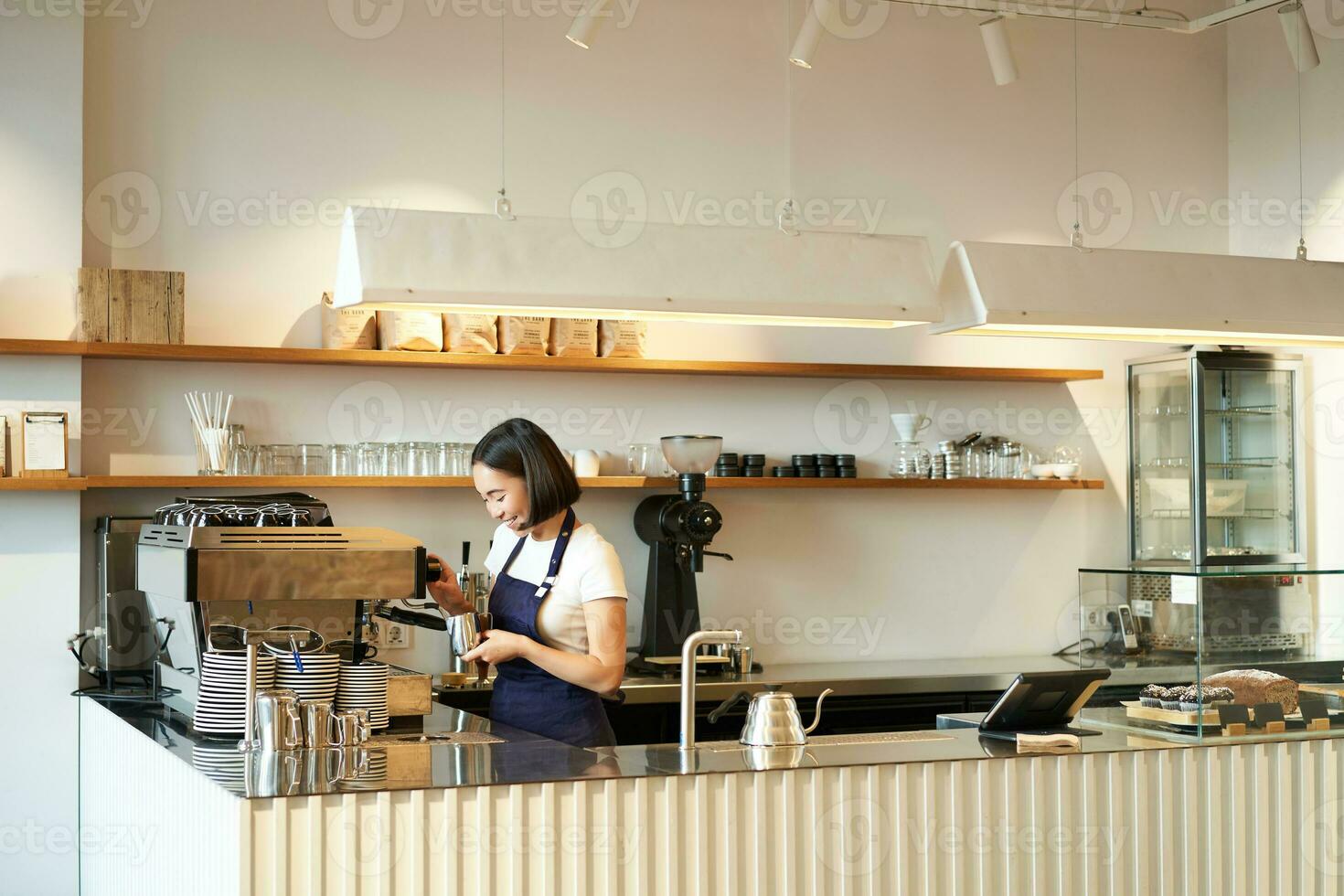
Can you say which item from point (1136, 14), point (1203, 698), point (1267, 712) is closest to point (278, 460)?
point (1203, 698)

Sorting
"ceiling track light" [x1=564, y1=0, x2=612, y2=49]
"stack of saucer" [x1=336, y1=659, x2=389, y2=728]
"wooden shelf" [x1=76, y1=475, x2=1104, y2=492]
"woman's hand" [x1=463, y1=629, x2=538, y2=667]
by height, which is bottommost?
"stack of saucer" [x1=336, y1=659, x2=389, y2=728]

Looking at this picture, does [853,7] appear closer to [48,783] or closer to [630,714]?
[630,714]

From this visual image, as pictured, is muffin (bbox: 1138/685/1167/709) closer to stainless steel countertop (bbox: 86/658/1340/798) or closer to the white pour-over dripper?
stainless steel countertop (bbox: 86/658/1340/798)

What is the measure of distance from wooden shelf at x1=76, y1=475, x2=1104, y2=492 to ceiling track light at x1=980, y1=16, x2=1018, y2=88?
1.52 metres

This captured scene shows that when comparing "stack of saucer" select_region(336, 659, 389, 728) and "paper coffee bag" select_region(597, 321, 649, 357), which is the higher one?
"paper coffee bag" select_region(597, 321, 649, 357)

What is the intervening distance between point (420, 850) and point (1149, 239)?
460 cm

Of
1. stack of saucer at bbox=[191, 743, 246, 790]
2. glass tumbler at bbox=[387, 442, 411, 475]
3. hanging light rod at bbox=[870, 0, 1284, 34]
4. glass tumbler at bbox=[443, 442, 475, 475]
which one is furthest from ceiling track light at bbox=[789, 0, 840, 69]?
stack of saucer at bbox=[191, 743, 246, 790]

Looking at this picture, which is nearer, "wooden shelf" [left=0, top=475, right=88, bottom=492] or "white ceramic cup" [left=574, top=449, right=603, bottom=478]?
"wooden shelf" [left=0, top=475, right=88, bottom=492]

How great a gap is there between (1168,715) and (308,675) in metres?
1.95

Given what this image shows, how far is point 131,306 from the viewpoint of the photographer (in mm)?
4391

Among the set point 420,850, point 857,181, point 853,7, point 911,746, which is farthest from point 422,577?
point 853,7

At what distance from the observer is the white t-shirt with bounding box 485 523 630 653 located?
11.0 ft

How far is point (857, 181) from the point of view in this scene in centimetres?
555

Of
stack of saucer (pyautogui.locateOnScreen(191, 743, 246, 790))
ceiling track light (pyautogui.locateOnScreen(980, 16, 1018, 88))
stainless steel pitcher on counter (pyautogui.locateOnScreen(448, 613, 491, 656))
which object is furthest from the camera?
ceiling track light (pyautogui.locateOnScreen(980, 16, 1018, 88))
